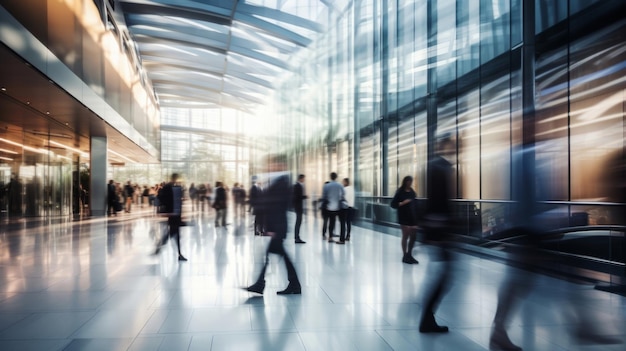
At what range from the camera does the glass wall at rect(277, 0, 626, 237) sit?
9.91m

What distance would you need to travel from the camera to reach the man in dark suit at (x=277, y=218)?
5777 millimetres

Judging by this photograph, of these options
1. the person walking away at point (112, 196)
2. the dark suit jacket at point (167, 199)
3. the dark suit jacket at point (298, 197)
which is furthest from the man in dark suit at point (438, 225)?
the person walking away at point (112, 196)

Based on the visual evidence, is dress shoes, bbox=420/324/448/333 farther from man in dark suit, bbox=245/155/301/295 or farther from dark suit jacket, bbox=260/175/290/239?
dark suit jacket, bbox=260/175/290/239

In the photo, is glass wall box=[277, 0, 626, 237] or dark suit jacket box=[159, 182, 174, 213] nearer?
dark suit jacket box=[159, 182, 174, 213]

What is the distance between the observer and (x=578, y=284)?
646 cm

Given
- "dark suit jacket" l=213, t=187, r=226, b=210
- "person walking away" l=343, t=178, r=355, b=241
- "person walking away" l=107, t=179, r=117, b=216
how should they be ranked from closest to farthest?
"person walking away" l=343, t=178, r=355, b=241 < "dark suit jacket" l=213, t=187, r=226, b=210 < "person walking away" l=107, t=179, r=117, b=216

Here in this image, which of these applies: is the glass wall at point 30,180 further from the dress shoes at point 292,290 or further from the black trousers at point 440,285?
the black trousers at point 440,285

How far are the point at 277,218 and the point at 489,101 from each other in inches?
340

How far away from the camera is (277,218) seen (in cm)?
579

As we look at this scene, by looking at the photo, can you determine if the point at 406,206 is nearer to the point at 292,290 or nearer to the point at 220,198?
the point at 292,290

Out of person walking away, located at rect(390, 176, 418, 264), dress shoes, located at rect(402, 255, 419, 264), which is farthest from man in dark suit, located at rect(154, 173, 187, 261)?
dress shoes, located at rect(402, 255, 419, 264)

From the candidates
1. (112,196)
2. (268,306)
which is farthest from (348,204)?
(112,196)

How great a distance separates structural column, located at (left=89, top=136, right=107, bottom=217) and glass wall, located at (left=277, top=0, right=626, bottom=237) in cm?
1338

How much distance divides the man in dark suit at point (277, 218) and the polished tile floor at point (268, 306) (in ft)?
0.65
